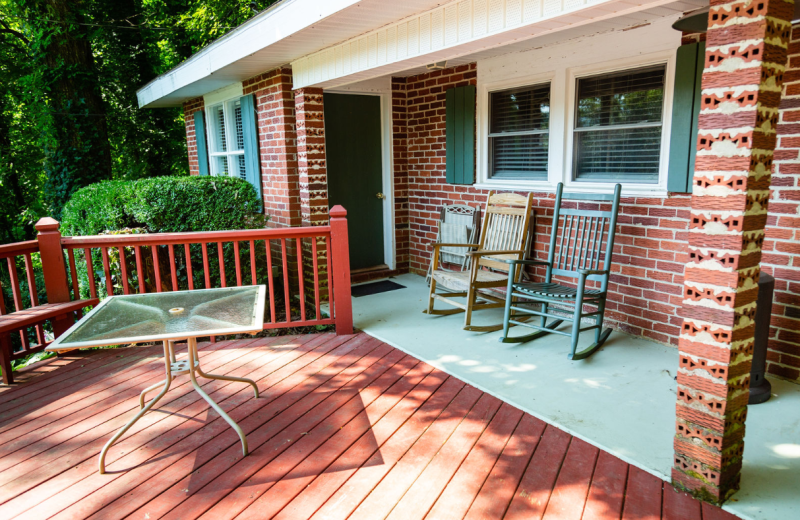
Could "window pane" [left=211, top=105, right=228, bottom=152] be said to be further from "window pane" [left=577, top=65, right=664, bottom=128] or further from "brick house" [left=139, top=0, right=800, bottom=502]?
"window pane" [left=577, top=65, right=664, bottom=128]

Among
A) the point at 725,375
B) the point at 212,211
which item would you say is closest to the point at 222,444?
the point at 725,375

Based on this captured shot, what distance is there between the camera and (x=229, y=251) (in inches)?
205

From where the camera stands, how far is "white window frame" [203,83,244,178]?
6179 mm

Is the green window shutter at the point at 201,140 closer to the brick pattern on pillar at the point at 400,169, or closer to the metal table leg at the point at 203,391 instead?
the brick pattern on pillar at the point at 400,169

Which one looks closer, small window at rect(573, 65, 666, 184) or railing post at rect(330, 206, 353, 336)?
small window at rect(573, 65, 666, 184)

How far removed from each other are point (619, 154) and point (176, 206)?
393cm

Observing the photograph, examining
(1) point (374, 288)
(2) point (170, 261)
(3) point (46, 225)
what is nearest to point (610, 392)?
(1) point (374, 288)

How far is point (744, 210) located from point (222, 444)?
2489mm

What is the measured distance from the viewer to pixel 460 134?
508 cm

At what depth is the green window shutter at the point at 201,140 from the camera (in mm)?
7062

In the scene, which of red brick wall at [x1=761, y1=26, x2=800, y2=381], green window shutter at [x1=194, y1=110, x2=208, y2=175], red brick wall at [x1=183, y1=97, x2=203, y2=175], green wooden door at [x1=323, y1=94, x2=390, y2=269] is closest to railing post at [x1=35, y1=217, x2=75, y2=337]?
green wooden door at [x1=323, y1=94, x2=390, y2=269]

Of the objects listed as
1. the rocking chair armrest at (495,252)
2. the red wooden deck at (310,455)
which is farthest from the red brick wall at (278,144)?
the red wooden deck at (310,455)

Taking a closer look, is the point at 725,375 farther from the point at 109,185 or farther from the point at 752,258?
the point at 109,185

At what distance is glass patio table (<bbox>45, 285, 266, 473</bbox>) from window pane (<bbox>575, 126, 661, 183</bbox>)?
9.12 ft
